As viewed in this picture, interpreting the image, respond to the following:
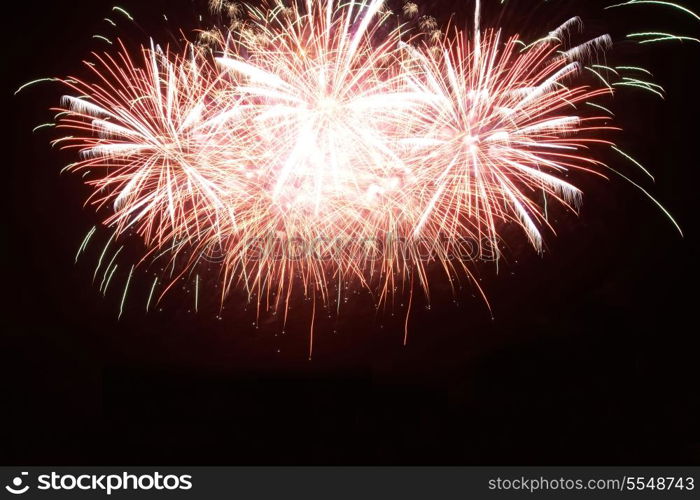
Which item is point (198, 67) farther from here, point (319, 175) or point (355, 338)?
point (355, 338)

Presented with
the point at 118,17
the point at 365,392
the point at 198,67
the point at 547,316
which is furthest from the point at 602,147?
the point at 118,17

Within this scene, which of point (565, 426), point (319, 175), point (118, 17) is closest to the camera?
point (319, 175)
